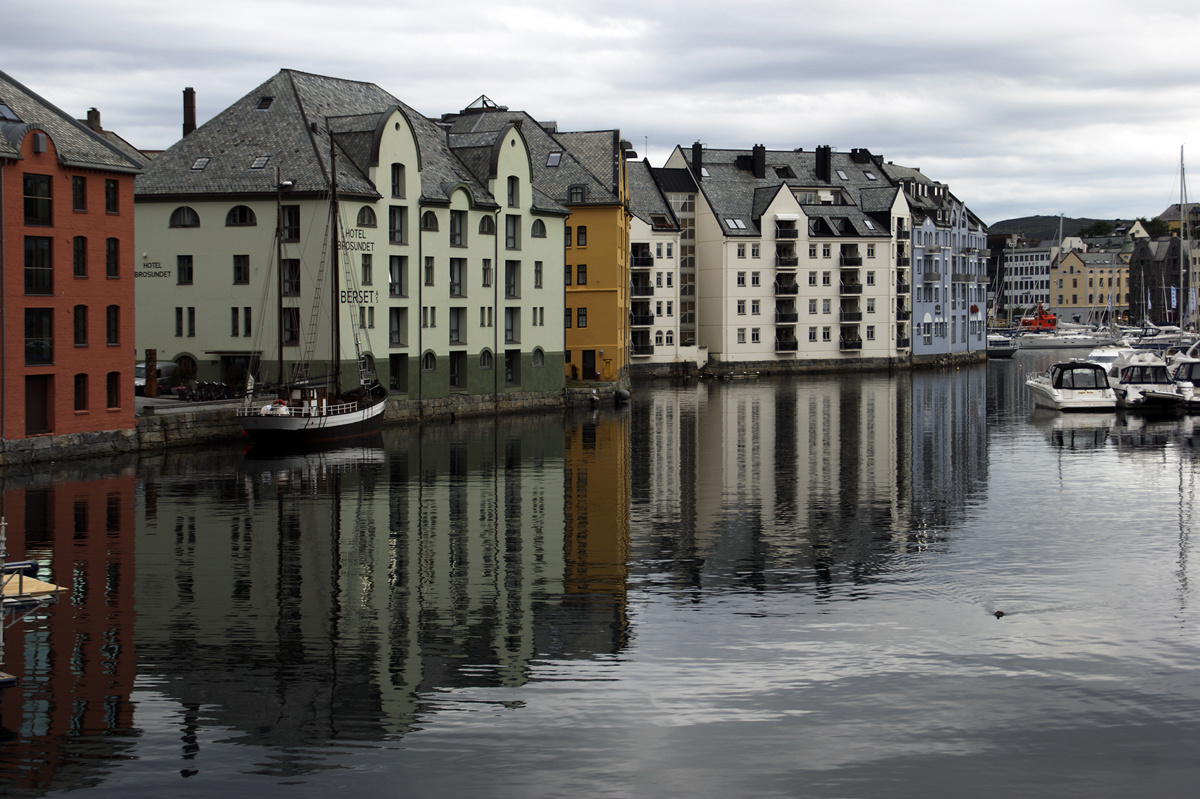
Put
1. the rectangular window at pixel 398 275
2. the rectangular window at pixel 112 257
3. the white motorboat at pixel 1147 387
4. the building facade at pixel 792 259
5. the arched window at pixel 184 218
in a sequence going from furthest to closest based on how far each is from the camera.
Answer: the building facade at pixel 792 259 → the white motorboat at pixel 1147 387 → the rectangular window at pixel 398 275 → the arched window at pixel 184 218 → the rectangular window at pixel 112 257

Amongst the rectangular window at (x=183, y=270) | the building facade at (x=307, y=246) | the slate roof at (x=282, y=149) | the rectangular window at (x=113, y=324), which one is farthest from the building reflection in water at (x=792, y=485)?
the rectangular window at (x=183, y=270)

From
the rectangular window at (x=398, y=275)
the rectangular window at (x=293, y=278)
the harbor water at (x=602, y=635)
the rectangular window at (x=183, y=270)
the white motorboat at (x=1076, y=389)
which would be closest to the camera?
the harbor water at (x=602, y=635)

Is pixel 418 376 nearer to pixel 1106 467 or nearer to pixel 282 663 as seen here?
pixel 1106 467

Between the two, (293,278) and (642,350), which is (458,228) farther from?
(642,350)

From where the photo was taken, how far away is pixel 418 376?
7938cm

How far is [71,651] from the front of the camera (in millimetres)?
25172

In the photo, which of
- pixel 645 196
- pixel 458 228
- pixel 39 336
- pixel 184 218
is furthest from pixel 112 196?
pixel 645 196

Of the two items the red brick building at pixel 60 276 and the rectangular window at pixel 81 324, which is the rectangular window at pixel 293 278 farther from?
the rectangular window at pixel 81 324

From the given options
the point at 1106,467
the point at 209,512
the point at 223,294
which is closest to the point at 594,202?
the point at 223,294

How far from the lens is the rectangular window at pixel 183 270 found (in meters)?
76.6

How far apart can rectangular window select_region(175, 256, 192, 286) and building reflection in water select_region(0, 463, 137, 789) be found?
113 feet

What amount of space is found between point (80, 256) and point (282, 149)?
21.8 metres

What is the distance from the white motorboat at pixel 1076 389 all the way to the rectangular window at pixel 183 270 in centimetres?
5822

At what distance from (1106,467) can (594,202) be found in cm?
5611
